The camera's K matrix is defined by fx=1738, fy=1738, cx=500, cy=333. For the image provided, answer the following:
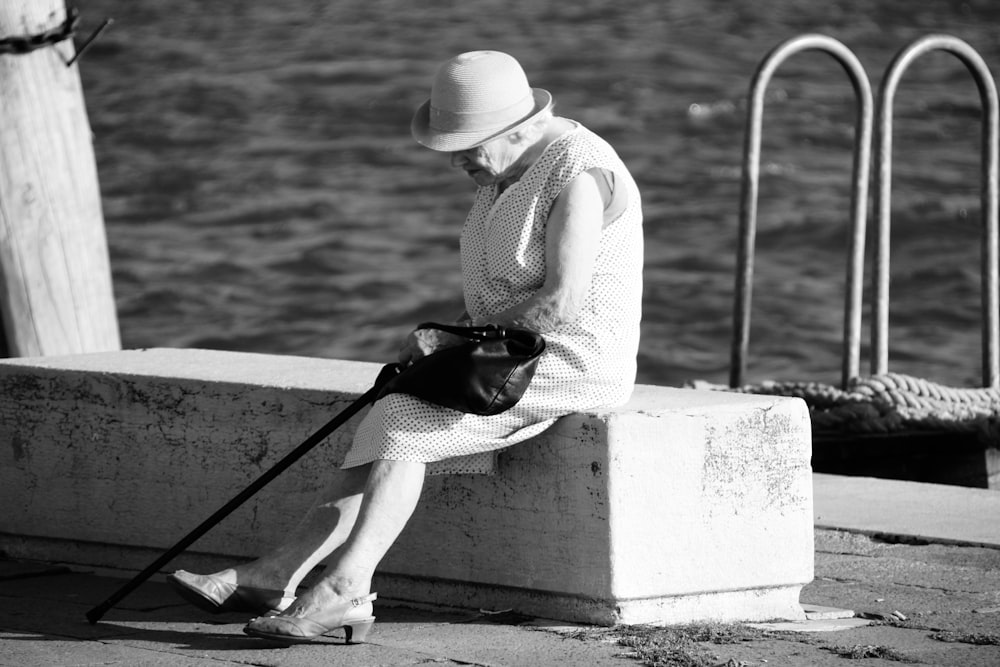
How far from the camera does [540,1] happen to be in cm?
2691

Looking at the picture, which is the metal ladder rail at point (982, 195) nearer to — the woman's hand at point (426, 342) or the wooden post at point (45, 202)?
the wooden post at point (45, 202)

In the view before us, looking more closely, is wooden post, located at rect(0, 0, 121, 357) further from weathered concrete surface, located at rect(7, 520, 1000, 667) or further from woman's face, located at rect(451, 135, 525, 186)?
woman's face, located at rect(451, 135, 525, 186)

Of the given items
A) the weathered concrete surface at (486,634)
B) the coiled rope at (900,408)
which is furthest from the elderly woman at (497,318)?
the coiled rope at (900,408)

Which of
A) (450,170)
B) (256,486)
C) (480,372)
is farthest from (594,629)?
(450,170)

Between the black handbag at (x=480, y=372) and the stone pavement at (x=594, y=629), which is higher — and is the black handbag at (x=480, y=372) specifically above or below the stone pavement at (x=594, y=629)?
above

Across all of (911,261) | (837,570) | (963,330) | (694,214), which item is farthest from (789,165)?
(837,570)

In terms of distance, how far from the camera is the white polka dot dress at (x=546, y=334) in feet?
13.2

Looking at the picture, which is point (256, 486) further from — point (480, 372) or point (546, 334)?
point (546, 334)

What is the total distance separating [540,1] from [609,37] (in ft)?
6.12

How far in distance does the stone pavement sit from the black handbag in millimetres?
554

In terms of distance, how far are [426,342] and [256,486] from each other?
57 cm

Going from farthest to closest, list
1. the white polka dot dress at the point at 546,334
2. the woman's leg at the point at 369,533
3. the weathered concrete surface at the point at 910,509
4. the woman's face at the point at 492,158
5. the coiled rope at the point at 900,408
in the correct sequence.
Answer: the coiled rope at the point at 900,408, the weathered concrete surface at the point at 910,509, the woman's face at the point at 492,158, the white polka dot dress at the point at 546,334, the woman's leg at the point at 369,533

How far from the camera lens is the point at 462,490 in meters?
4.30

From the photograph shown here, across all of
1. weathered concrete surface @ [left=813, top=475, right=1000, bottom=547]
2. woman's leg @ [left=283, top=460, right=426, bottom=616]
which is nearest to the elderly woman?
woman's leg @ [left=283, top=460, right=426, bottom=616]
